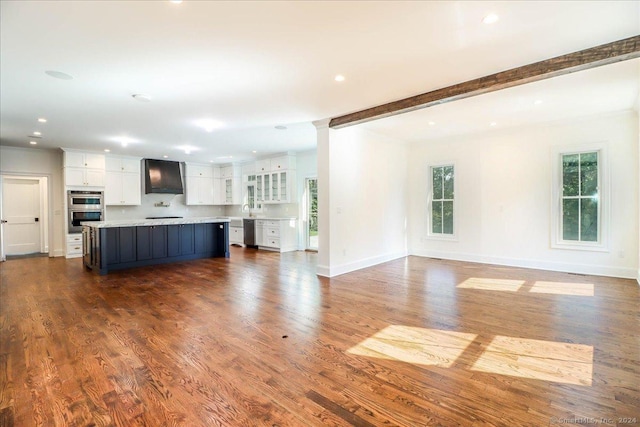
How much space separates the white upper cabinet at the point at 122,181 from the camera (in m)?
8.09

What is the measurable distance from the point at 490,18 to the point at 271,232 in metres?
6.84

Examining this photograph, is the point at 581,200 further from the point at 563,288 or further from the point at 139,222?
the point at 139,222

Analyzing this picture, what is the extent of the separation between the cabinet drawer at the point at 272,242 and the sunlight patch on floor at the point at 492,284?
4758 mm

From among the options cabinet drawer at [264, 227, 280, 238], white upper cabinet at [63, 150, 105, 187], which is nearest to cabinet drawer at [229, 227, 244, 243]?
cabinet drawer at [264, 227, 280, 238]

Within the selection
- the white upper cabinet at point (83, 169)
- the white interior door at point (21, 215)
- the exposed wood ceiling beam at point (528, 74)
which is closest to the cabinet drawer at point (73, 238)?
the white upper cabinet at point (83, 169)

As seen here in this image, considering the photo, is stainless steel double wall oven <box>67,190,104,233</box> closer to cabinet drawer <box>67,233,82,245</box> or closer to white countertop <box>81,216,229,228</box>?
cabinet drawer <box>67,233,82,245</box>

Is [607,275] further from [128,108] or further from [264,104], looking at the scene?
[128,108]

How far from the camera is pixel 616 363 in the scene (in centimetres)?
234

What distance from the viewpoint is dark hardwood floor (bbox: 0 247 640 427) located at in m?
1.84

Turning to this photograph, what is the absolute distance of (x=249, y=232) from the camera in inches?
356

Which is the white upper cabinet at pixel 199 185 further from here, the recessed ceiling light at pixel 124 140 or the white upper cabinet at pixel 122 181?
the recessed ceiling light at pixel 124 140

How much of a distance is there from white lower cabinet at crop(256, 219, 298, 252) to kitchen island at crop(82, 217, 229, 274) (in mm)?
1356

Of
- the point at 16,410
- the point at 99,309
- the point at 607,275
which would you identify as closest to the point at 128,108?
the point at 99,309

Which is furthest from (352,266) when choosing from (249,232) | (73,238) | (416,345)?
(73,238)
